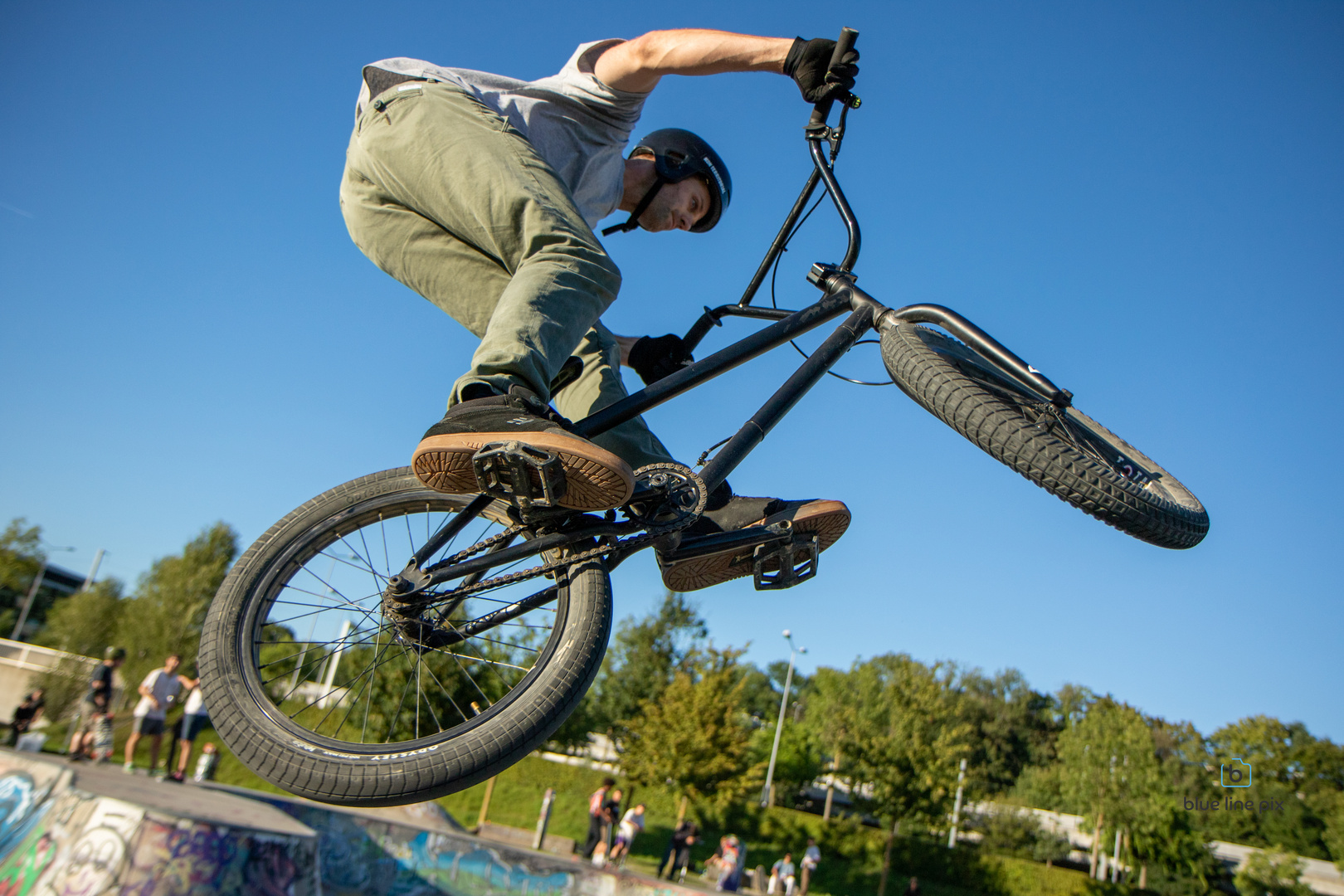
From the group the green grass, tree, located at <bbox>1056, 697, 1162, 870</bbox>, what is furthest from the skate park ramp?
tree, located at <bbox>1056, 697, 1162, 870</bbox>

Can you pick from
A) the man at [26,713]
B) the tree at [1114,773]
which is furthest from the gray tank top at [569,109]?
the tree at [1114,773]

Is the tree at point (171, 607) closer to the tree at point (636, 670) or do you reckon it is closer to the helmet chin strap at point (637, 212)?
the tree at point (636, 670)

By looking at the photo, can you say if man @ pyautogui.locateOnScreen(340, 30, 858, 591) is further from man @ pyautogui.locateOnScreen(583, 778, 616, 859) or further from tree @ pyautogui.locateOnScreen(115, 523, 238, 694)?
tree @ pyautogui.locateOnScreen(115, 523, 238, 694)

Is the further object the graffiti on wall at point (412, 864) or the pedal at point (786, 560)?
the graffiti on wall at point (412, 864)

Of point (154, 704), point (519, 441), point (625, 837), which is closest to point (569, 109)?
point (519, 441)

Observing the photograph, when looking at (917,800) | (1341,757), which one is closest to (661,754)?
(917,800)

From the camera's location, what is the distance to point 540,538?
242cm

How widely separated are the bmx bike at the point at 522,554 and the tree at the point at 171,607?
119 feet

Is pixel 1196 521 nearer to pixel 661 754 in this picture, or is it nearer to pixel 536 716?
pixel 536 716

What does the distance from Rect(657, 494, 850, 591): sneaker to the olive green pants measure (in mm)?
387

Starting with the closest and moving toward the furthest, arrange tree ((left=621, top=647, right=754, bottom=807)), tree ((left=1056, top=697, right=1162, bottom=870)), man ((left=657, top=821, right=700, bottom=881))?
man ((left=657, top=821, right=700, bottom=881)) < tree ((left=621, top=647, right=754, bottom=807)) < tree ((left=1056, top=697, right=1162, bottom=870))

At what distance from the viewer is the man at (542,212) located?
2199 millimetres

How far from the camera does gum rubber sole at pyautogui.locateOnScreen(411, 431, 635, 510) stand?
79.0 inches

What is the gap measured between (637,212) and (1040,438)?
1.82 meters
